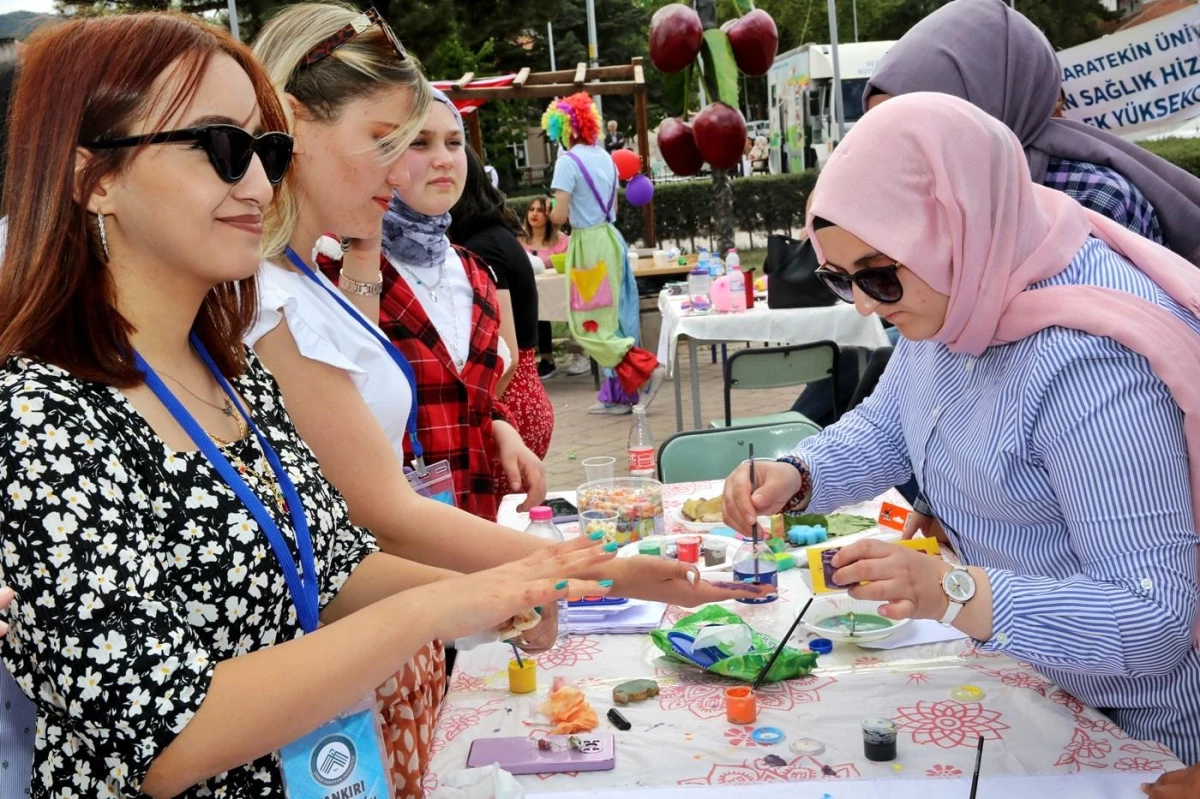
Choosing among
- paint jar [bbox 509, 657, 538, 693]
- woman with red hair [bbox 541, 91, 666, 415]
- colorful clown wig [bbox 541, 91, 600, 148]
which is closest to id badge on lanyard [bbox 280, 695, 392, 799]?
paint jar [bbox 509, 657, 538, 693]

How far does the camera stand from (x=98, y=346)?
1.35 m

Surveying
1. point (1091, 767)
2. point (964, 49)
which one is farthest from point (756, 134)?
point (1091, 767)

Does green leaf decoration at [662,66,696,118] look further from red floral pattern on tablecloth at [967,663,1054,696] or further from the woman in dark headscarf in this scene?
red floral pattern on tablecloth at [967,663,1054,696]

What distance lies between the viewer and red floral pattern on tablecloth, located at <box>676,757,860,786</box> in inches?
63.9

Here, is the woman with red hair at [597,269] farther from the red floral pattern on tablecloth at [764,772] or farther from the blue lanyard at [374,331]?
the red floral pattern on tablecloth at [764,772]

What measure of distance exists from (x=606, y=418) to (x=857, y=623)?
252 inches

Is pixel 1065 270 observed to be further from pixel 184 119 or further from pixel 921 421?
pixel 184 119

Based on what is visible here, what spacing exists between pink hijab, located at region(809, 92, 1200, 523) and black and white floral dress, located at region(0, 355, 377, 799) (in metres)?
1.14

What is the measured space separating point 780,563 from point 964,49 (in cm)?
155

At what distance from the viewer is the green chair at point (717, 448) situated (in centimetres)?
379

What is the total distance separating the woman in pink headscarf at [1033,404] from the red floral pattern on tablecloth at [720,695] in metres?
0.34

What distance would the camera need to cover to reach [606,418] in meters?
8.52

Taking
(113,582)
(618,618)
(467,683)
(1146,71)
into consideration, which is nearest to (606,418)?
(1146,71)

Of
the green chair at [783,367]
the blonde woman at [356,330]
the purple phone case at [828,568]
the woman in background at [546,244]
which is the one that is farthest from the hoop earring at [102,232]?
the woman in background at [546,244]
